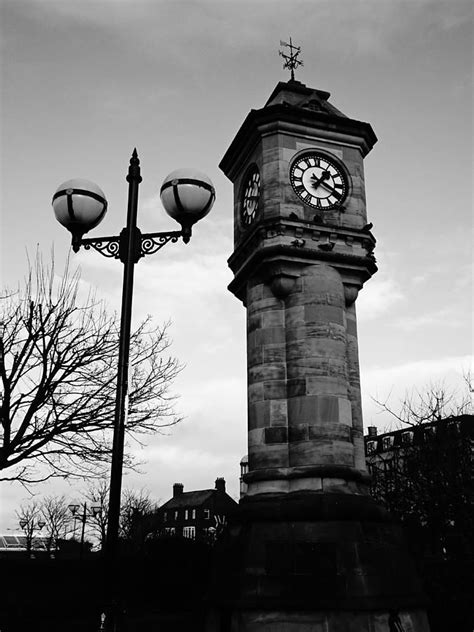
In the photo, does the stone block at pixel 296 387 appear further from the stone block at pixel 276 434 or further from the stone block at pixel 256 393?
the stone block at pixel 276 434

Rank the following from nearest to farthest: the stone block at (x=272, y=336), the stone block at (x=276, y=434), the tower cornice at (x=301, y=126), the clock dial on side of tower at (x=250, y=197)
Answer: the stone block at (x=276, y=434) < the stone block at (x=272, y=336) < the tower cornice at (x=301, y=126) < the clock dial on side of tower at (x=250, y=197)

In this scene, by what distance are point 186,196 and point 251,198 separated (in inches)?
335

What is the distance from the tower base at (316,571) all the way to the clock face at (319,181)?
20.6ft

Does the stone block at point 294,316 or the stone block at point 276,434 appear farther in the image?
the stone block at point 294,316

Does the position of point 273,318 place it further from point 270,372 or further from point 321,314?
point 270,372

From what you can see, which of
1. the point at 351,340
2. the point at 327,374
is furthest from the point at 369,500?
the point at 351,340

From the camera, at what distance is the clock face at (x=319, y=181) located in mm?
14141

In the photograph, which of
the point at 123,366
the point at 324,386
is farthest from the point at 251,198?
the point at 123,366

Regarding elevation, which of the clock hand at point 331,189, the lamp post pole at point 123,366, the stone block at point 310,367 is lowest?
the lamp post pole at point 123,366

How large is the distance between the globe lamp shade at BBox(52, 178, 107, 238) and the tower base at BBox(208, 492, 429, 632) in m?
6.84

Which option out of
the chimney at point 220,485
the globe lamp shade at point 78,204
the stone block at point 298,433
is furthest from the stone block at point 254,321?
the chimney at point 220,485

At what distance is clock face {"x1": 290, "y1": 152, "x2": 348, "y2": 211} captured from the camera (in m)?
14.1

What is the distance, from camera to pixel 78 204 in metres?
6.74

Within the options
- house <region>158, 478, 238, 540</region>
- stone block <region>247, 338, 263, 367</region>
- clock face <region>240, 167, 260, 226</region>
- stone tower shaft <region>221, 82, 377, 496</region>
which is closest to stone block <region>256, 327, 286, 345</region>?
stone tower shaft <region>221, 82, 377, 496</region>
